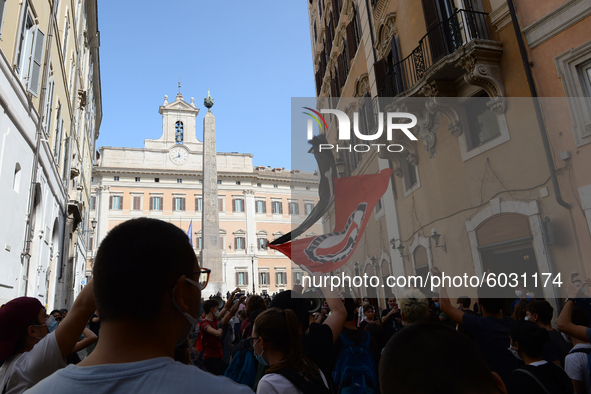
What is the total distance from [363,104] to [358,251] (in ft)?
15.1

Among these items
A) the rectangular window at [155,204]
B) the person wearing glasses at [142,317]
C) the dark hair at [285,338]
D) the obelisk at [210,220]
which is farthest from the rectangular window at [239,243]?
the person wearing glasses at [142,317]

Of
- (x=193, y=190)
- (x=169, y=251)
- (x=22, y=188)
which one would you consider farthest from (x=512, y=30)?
(x=193, y=190)

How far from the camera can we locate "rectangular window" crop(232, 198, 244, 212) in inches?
1759

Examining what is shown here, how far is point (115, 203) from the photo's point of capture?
41.2 metres

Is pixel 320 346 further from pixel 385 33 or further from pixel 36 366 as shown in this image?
pixel 385 33

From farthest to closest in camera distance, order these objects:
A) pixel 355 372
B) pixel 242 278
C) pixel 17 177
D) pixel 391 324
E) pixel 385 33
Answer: pixel 242 278, pixel 385 33, pixel 17 177, pixel 391 324, pixel 355 372

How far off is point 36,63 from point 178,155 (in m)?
36.1

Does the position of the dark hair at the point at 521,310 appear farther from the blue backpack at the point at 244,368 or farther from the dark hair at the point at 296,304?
the blue backpack at the point at 244,368

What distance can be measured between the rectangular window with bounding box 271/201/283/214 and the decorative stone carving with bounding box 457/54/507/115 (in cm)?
3980

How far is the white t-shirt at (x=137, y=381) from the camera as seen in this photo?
90 centimetres

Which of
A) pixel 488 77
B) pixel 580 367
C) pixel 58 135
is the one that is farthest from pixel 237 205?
pixel 580 367

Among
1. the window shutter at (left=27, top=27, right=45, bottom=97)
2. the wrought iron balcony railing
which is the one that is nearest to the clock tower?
the window shutter at (left=27, top=27, right=45, bottom=97)

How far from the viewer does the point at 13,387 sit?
1.76m

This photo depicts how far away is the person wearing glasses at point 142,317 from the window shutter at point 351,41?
13616 mm
